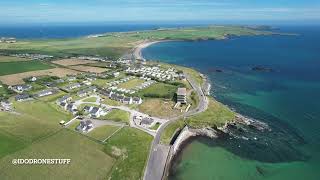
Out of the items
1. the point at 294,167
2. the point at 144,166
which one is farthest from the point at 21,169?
the point at 294,167

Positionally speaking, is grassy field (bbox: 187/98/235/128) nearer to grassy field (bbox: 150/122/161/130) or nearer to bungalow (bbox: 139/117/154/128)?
grassy field (bbox: 150/122/161/130)

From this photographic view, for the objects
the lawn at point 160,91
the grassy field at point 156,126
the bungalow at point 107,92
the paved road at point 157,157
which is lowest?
the paved road at point 157,157

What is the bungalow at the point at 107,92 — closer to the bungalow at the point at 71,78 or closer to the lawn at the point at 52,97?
the lawn at the point at 52,97

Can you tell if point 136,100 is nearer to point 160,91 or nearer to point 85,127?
point 160,91

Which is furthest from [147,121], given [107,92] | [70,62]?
[70,62]

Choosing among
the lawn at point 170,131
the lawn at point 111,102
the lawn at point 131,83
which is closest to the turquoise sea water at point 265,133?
the lawn at point 170,131

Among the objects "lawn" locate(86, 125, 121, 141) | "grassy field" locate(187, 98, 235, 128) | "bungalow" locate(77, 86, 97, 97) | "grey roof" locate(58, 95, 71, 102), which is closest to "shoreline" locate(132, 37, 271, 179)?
"grassy field" locate(187, 98, 235, 128)
